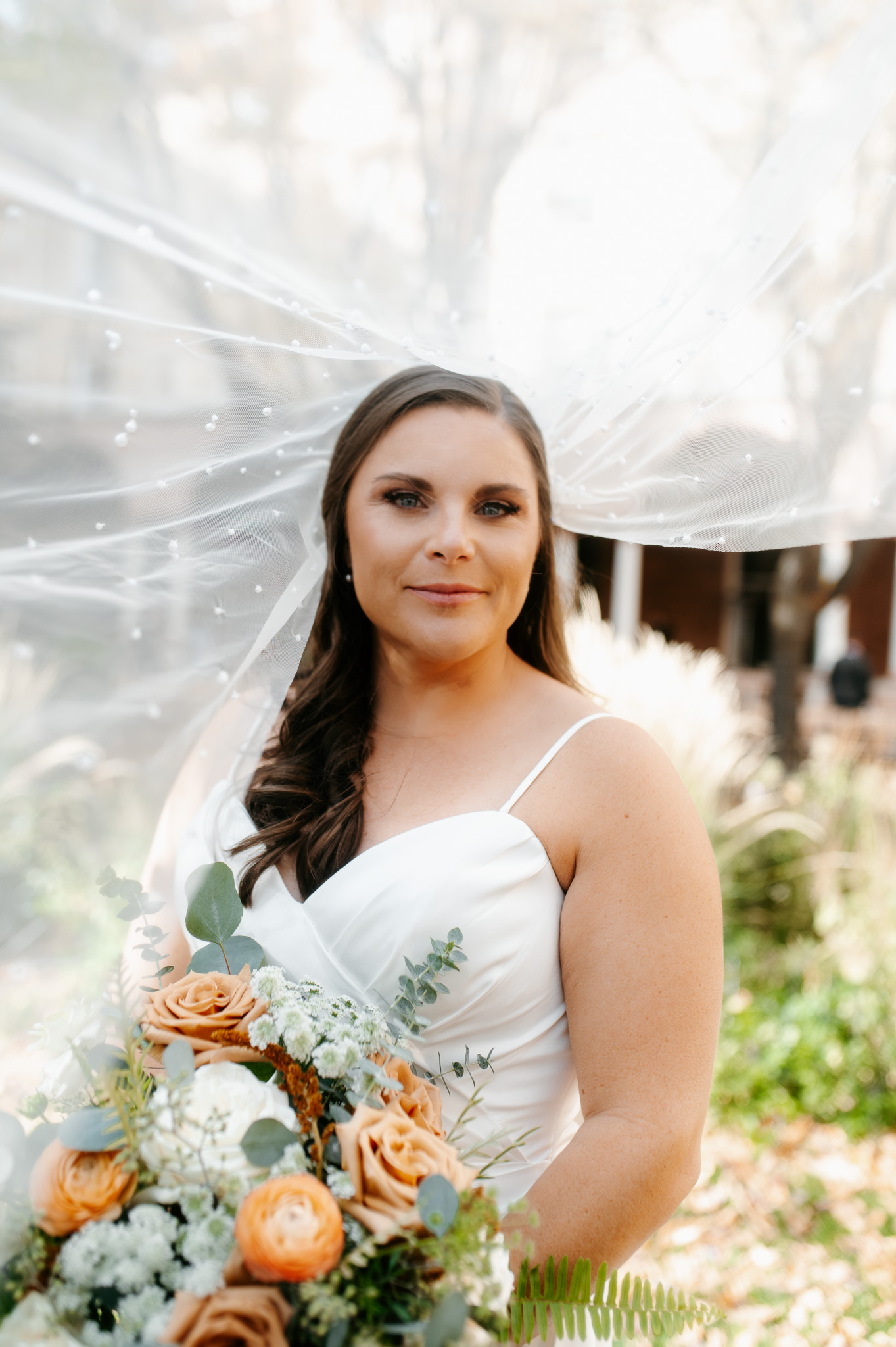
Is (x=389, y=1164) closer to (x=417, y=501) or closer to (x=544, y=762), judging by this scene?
(x=544, y=762)

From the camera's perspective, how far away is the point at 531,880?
1.81 m

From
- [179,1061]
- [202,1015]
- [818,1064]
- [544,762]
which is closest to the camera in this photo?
[179,1061]

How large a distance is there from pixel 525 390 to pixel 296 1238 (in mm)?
1507

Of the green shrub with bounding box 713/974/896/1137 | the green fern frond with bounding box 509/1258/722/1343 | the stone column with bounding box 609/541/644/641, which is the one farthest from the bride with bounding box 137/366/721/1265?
the stone column with bounding box 609/541/644/641

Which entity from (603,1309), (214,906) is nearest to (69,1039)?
(214,906)

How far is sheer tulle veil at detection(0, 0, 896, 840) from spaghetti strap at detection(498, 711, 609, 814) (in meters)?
0.41

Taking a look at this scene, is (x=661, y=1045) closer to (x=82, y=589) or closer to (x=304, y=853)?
(x=304, y=853)

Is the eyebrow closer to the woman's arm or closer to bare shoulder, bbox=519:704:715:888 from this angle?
bare shoulder, bbox=519:704:715:888

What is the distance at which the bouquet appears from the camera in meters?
1.02

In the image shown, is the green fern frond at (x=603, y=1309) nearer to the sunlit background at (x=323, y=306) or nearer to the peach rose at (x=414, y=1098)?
the peach rose at (x=414, y=1098)

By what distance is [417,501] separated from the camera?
197 centimetres

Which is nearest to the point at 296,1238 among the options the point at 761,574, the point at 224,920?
the point at 224,920

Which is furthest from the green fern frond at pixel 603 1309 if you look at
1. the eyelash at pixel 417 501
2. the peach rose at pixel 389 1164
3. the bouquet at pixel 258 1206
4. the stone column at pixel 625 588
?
the stone column at pixel 625 588

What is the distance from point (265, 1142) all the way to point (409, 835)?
83 cm
